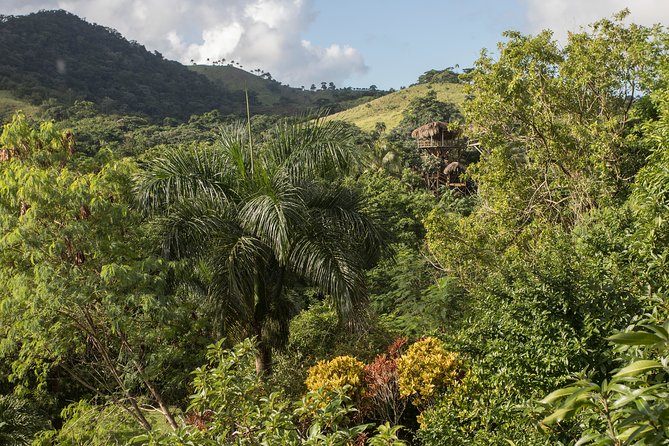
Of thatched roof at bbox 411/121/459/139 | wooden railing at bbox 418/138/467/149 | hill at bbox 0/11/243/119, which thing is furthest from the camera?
hill at bbox 0/11/243/119

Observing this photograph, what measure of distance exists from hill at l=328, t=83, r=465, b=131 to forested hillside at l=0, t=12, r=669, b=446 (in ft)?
165

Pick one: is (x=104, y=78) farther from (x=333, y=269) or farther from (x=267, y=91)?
(x=333, y=269)

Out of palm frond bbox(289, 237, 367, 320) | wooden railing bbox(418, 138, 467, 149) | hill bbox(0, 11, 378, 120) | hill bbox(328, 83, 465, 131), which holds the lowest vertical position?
palm frond bbox(289, 237, 367, 320)

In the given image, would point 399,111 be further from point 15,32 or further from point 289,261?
point 15,32

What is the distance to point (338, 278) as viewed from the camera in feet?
22.0

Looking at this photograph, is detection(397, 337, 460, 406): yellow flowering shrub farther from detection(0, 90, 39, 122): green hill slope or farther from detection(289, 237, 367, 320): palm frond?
detection(0, 90, 39, 122): green hill slope

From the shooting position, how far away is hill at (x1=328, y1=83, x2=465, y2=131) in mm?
62219

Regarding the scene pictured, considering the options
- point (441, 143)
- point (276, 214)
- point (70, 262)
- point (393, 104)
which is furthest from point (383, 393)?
point (393, 104)

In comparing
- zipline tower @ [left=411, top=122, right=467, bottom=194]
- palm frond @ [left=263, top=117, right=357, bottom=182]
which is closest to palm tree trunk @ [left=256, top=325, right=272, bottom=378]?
palm frond @ [left=263, top=117, right=357, bottom=182]

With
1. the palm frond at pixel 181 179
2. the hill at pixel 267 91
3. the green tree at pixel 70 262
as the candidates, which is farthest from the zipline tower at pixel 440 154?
the hill at pixel 267 91

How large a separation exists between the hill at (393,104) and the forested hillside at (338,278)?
5025 centimetres

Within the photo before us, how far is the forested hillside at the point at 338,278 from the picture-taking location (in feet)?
13.1

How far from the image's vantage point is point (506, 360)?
4398mm

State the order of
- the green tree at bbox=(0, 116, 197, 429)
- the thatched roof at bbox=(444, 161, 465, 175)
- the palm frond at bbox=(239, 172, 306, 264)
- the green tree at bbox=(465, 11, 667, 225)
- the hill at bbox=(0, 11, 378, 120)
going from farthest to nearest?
the hill at bbox=(0, 11, 378, 120), the thatched roof at bbox=(444, 161, 465, 175), the green tree at bbox=(465, 11, 667, 225), the palm frond at bbox=(239, 172, 306, 264), the green tree at bbox=(0, 116, 197, 429)
